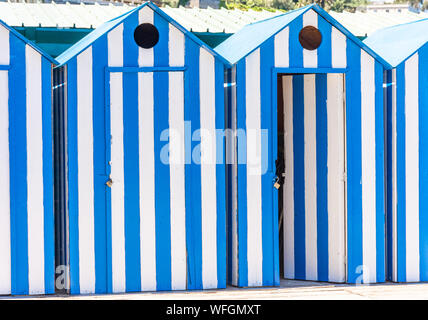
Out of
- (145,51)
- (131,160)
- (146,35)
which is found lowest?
(131,160)

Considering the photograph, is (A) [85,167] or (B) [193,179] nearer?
(A) [85,167]

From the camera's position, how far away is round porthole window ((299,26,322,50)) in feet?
20.8

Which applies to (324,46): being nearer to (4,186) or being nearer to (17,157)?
(17,157)

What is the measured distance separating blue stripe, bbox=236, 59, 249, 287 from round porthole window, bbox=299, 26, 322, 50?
541 millimetres

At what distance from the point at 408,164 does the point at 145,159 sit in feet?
7.29

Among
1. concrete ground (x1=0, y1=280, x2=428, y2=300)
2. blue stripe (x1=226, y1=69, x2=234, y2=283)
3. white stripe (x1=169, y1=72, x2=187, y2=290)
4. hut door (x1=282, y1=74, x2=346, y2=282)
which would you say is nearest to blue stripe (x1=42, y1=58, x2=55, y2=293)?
concrete ground (x1=0, y1=280, x2=428, y2=300)

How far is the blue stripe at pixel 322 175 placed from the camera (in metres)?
6.64

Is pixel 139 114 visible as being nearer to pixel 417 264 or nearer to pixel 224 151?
pixel 224 151

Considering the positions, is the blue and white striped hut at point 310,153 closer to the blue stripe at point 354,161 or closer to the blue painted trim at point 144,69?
the blue stripe at point 354,161

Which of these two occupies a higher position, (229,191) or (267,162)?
(267,162)

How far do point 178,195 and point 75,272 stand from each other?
0.99 metres

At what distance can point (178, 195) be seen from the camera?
20.2 feet

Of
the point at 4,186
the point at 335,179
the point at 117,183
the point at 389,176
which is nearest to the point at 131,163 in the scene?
the point at 117,183

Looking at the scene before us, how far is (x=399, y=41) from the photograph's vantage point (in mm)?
6949
